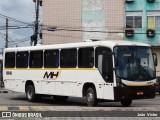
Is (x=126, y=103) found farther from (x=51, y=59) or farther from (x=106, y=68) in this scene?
(x=51, y=59)

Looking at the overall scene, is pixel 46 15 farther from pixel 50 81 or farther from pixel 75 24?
pixel 50 81

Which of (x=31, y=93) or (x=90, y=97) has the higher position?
(x=90, y=97)

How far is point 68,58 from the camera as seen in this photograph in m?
23.2

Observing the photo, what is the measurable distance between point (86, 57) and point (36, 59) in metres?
4.59

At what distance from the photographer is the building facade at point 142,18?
49.1 metres

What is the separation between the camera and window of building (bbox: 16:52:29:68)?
26.6 m

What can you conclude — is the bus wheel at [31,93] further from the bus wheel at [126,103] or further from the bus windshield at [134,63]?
the bus windshield at [134,63]

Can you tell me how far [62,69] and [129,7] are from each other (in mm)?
26996

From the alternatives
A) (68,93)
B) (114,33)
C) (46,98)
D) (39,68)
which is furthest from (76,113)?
(114,33)

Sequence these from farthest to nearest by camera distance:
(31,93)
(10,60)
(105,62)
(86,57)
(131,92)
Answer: (10,60) → (31,93) → (86,57) → (105,62) → (131,92)

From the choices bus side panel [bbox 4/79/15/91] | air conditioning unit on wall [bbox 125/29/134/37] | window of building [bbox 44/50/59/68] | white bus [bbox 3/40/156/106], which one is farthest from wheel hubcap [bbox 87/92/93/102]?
air conditioning unit on wall [bbox 125/29/134/37]

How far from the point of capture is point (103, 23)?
49.3 meters

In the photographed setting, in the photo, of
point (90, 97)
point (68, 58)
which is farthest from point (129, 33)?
point (90, 97)

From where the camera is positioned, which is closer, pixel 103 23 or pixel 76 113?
pixel 76 113
